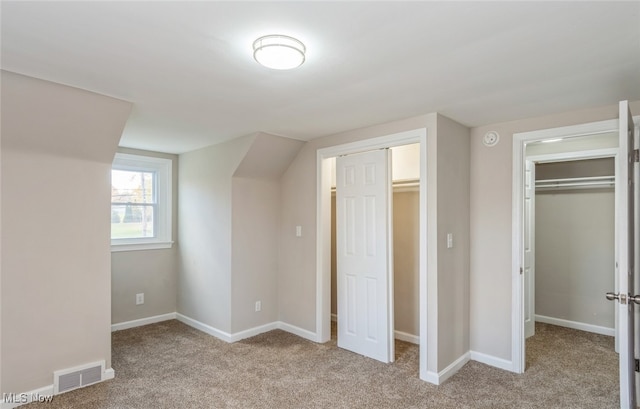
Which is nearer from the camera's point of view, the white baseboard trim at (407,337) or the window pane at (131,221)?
the white baseboard trim at (407,337)

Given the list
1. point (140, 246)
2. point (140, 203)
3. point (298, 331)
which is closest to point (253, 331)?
point (298, 331)

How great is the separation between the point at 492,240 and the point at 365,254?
3.82ft

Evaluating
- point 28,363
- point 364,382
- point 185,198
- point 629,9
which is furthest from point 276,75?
point 185,198

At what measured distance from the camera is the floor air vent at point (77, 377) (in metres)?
2.73

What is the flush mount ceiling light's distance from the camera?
5.63 ft

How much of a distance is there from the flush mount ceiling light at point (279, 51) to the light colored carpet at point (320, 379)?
228 centimetres

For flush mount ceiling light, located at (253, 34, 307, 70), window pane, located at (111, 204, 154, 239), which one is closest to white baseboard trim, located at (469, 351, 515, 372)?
flush mount ceiling light, located at (253, 34, 307, 70)

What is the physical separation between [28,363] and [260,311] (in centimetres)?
215

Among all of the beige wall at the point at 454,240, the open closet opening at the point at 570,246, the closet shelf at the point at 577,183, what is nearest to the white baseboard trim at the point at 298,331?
the beige wall at the point at 454,240

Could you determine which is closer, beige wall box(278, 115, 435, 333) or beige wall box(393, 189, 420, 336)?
beige wall box(393, 189, 420, 336)

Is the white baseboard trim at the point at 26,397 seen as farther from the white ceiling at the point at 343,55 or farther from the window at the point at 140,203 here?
the white ceiling at the point at 343,55

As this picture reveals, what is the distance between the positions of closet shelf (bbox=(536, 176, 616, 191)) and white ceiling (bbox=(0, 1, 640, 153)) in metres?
1.92

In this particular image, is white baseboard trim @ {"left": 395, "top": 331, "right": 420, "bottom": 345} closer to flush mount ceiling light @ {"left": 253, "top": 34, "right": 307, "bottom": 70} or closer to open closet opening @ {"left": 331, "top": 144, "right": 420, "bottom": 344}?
open closet opening @ {"left": 331, "top": 144, "right": 420, "bottom": 344}

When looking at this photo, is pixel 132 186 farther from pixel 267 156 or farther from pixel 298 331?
pixel 298 331
